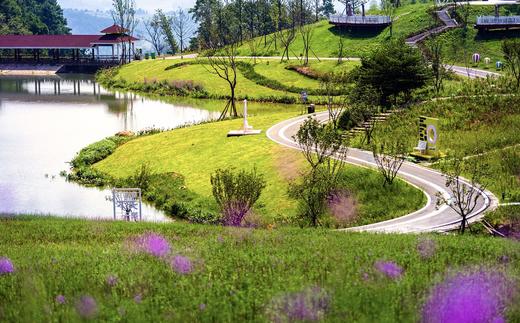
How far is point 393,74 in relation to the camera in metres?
42.0

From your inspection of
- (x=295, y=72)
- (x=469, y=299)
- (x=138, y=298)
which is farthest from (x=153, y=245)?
(x=295, y=72)

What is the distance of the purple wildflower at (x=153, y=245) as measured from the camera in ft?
36.8

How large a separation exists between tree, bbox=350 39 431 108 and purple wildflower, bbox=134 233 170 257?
29537 mm

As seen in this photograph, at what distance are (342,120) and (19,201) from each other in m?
18.3

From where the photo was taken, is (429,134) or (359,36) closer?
(429,134)

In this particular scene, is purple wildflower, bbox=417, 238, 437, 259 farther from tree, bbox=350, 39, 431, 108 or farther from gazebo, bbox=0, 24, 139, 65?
gazebo, bbox=0, 24, 139, 65

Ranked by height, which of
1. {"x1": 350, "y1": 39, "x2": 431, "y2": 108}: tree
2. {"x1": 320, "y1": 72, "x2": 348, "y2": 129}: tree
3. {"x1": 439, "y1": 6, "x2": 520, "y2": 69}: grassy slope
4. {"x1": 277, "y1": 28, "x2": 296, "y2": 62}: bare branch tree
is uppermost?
{"x1": 277, "y1": 28, "x2": 296, "y2": 62}: bare branch tree

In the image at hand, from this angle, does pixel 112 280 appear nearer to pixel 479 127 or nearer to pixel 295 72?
pixel 479 127

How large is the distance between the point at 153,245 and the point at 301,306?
4.83 m

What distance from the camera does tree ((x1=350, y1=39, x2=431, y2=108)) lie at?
4166 cm

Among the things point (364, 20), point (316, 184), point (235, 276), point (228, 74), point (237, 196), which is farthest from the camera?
point (364, 20)

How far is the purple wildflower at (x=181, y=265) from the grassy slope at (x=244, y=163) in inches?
599

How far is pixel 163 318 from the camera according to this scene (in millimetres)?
7770

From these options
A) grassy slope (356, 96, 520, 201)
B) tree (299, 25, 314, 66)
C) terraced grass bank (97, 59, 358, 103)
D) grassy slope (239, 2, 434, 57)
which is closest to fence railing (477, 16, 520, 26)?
grassy slope (239, 2, 434, 57)
